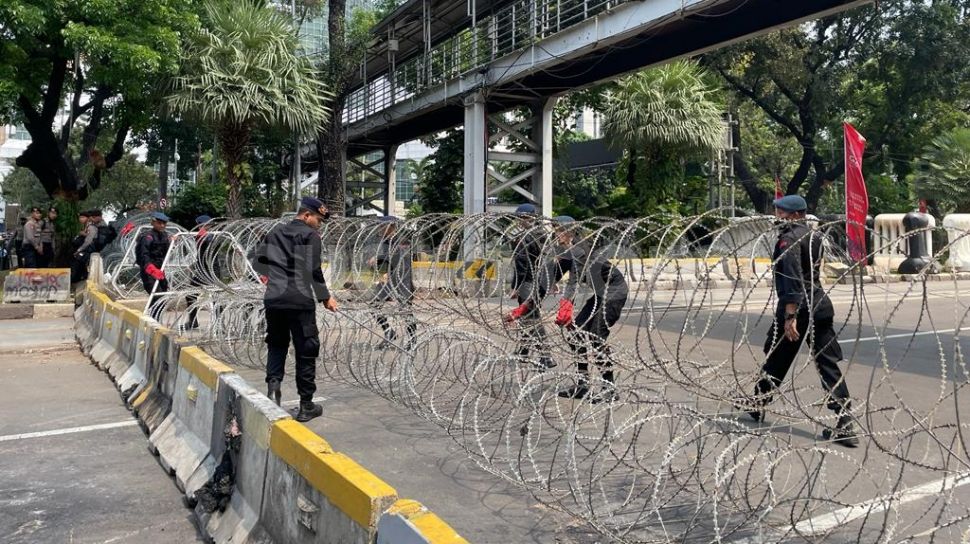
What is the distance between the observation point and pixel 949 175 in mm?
24984

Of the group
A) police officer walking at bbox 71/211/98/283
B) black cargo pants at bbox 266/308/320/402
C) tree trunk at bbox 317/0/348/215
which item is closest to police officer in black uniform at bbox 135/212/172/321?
police officer walking at bbox 71/211/98/283

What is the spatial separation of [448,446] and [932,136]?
3163 cm

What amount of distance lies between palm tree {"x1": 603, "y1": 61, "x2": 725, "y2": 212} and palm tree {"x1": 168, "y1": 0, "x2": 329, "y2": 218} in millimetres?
8901

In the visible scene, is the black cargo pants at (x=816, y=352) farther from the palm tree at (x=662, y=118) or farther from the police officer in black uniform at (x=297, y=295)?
the palm tree at (x=662, y=118)

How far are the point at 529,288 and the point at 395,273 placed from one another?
6.24ft

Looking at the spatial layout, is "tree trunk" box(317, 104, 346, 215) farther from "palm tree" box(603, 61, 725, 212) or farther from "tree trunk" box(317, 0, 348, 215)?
"palm tree" box(603, 61, 725, 212)

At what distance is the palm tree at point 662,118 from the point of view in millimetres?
20984

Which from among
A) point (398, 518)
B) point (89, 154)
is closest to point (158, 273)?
point (398, 518)

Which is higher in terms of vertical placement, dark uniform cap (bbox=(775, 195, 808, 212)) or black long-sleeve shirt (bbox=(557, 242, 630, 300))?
dark uniform cap (bbox=(775, 195, 808, 212))

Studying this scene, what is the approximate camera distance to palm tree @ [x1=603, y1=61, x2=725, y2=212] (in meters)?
21.0

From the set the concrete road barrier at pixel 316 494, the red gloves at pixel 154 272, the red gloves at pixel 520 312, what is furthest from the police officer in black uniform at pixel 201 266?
the concrete road barrier at pixel 316 494

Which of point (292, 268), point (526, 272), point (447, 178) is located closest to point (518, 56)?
point (447, 178)

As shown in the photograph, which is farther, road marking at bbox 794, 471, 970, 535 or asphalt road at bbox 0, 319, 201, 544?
asphalt road at bbox 0, 319, 201, 544

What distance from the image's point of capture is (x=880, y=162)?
3284 centimetres
